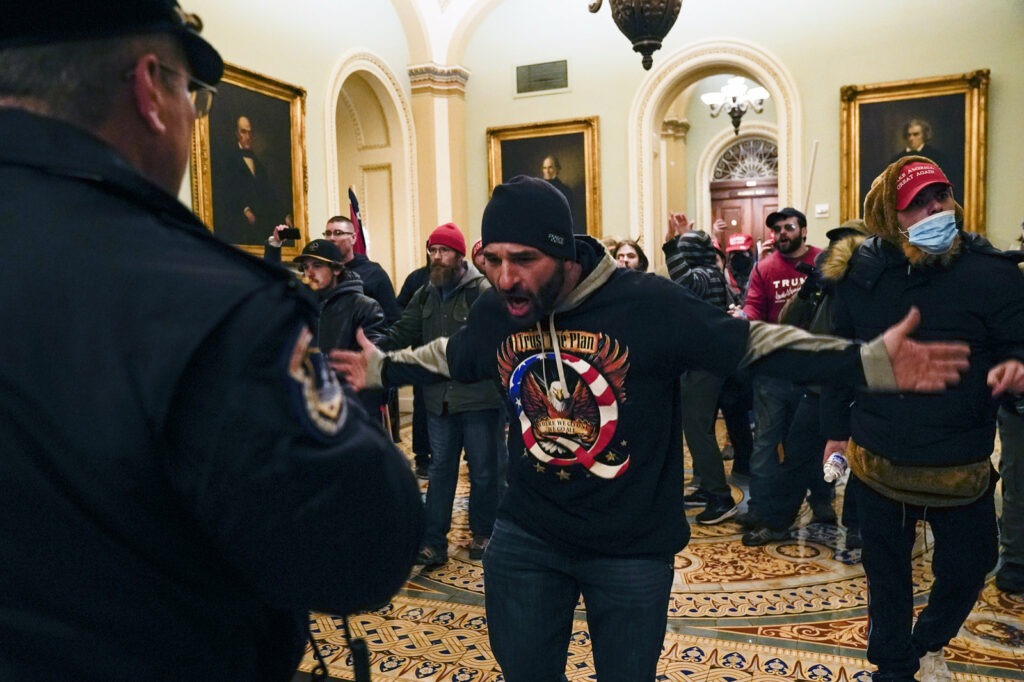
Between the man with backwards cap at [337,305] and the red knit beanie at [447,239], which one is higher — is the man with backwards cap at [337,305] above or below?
below

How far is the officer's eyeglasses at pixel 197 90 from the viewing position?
0.99 meters

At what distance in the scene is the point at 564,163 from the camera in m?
10.5

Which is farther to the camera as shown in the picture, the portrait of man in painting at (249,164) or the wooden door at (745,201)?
the wooden door at (745,201)

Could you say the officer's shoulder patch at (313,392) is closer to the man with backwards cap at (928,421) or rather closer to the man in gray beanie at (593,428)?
the man in gray beanie at (593,428)

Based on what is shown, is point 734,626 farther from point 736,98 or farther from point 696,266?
point 736,98

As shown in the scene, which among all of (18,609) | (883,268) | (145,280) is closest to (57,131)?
(145,280)

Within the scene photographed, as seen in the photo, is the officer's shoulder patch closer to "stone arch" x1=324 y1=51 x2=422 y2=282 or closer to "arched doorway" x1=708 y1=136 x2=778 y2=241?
"stone arch" x1=324 y1=51 x2=422 y2=282

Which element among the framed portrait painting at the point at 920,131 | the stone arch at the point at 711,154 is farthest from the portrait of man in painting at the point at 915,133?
the stone arch at the point at 711,154

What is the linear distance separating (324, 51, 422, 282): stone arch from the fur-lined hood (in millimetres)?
7912

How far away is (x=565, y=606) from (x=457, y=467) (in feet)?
8.35

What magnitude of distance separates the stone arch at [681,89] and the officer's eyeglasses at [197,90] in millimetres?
9238

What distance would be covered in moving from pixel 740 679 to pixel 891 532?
34.6 inches

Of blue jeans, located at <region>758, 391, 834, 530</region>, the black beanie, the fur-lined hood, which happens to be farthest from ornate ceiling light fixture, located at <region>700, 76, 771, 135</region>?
the black beanie

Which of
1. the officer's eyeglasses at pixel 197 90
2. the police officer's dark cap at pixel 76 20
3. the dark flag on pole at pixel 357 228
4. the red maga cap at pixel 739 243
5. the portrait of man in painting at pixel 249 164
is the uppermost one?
the portrait of man in painting at pixel 249 164
